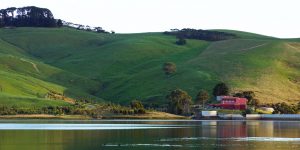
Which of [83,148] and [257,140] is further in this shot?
[257,140]

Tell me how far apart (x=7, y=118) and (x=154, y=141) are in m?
101

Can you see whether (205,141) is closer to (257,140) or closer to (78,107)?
(257,140)

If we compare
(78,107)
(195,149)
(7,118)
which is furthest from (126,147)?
(78,107)

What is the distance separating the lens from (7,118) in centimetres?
18000

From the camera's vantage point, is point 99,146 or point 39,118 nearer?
point 99,146

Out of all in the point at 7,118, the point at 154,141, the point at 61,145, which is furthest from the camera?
the point at 7,118

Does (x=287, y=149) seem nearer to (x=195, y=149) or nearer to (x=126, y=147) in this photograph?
(x=195, y=149)

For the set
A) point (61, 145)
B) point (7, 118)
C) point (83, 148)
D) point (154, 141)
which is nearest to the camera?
point (83, 148)

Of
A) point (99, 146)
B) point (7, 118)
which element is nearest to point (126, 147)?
point (99, 146)

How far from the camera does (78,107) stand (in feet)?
653

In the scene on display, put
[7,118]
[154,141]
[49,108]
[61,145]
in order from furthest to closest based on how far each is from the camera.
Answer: [49,108], [7,118], [154,141], [61,145]

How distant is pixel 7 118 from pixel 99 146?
108404 millimetres

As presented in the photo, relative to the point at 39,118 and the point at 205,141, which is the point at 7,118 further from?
the point at 205,141

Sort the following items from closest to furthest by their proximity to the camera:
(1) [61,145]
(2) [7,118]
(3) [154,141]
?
1. (1) [61,145]
2. (3) [154,141]
3. (2) [7,118]
